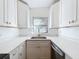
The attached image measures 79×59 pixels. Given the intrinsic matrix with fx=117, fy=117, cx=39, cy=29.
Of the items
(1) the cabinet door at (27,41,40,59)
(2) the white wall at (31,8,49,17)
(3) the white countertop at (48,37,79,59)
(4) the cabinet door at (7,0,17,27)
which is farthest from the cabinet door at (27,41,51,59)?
(2) the white wall at (31,8,49,17)

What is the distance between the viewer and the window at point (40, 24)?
14.8 ft

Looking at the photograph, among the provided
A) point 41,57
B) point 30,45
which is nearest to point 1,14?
point 30,45

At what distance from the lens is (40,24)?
4.55 metres

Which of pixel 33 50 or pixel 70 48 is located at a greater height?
pixel 70 48

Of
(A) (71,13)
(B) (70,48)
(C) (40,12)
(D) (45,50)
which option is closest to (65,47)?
(B) (70,48)

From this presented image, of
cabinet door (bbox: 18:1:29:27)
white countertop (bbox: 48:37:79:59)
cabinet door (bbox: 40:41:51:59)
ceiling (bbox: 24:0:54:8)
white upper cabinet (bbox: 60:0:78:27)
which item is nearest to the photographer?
white countertop (bbox: 48:37:79:59)

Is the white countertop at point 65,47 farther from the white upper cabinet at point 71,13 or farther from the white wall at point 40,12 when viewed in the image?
the white wall at point 40,12

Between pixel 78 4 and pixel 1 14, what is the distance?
1.38m

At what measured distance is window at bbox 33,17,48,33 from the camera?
4500mm

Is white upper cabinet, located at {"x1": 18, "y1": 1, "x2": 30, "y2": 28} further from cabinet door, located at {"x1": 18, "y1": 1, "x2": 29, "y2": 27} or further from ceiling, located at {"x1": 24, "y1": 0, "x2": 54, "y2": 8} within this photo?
ceiling, located at {"x1": 24, "y1": 0, "x2": 54, "y2": 8}

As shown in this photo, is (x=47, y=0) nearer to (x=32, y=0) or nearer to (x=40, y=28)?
(x=32, y=0)

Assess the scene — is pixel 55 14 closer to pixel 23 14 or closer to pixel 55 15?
pixel 55 15

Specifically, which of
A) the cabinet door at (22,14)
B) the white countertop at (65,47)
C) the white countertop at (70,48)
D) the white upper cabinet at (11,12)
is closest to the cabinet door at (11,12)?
the white upper cabinet at (11,12)

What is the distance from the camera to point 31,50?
3.55 m
